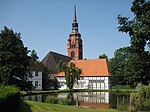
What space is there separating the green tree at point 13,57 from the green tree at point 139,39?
22.3 meters

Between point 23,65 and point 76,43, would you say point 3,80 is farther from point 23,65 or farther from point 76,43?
point 76,43

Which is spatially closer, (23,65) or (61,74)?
(23,65)

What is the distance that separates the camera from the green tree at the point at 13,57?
31.2 meters

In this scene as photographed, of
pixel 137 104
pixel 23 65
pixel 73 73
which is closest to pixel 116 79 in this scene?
pixel 73 73

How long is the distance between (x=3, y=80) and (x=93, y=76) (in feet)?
145

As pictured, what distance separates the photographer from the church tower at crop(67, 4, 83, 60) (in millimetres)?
91250

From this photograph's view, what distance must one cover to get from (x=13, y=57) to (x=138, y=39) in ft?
80.4

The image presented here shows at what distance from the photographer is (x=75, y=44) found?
9262 cm

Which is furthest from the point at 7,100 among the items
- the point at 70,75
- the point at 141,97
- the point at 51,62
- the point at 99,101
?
the point at 51,62

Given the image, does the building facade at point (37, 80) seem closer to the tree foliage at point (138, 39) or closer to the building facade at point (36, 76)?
the building facade at point (36, 76)

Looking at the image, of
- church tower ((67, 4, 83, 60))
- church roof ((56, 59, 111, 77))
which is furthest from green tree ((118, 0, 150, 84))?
church tower ((67, 4, 83, 60))

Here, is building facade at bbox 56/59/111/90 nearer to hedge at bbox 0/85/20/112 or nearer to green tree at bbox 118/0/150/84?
hedge at bbox 0/85/20/112

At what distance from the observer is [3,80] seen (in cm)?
2897

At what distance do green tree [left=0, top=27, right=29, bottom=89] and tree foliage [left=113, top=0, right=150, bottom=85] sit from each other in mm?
22226
